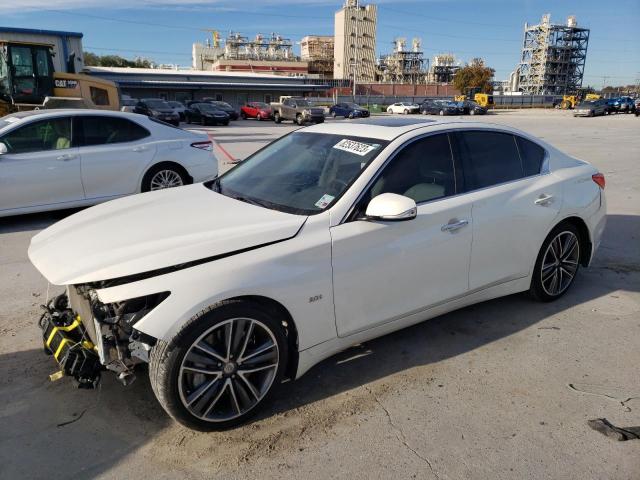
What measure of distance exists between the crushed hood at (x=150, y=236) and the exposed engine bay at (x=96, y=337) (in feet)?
0.48

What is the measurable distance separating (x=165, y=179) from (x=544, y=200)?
5587 millimetres

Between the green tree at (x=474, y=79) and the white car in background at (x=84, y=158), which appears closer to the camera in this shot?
the white car in background at (x=84, y=158)

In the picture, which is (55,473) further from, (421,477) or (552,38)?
(552,38)

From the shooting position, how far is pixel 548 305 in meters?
4.44

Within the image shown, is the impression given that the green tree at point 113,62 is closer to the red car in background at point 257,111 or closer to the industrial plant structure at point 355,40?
the industrial plant structure at point 355,40

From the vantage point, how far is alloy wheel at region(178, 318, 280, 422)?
2629 mm

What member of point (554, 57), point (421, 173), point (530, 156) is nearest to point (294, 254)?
point (421, 173)

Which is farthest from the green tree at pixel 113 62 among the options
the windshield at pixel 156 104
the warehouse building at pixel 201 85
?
the windshield at pixel 156 104

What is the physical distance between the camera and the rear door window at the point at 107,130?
708 centimetres

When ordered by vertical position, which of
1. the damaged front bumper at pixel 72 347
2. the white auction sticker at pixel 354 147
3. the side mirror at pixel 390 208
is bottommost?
the damaged front bumper at pixel 72 347

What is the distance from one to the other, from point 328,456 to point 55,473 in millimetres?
1325

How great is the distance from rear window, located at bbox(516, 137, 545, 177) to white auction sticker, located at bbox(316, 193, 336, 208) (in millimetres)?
1885

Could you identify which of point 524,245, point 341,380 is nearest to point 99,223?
point 341,380

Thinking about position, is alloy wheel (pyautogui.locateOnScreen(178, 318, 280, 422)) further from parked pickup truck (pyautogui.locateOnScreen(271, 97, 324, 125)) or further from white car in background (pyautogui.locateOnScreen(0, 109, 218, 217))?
parked pickup truck (pyautogui.locateOnScreen(271, 97, 324, 125))
